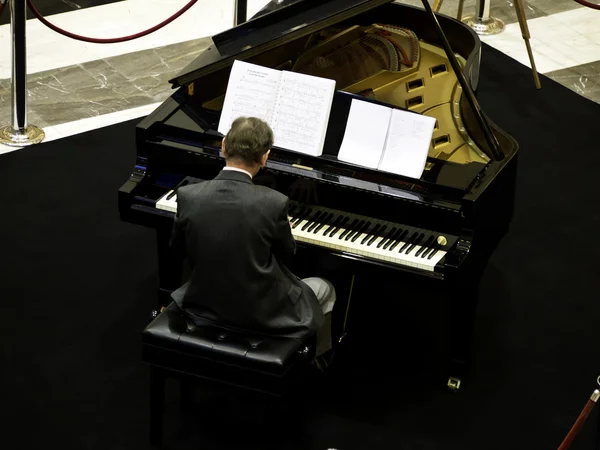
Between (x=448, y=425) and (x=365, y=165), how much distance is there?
3.83 feet

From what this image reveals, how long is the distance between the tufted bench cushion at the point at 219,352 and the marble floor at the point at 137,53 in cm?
277

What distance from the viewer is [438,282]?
4.25 metres

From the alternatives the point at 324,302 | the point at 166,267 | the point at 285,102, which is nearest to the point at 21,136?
the point at 166,267

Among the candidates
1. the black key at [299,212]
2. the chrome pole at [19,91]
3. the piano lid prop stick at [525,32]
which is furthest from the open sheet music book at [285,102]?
the piano lid prop stick at [525,32]

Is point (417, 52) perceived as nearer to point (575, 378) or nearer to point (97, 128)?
point (575, 378)

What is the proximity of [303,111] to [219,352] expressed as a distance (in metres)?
1.15

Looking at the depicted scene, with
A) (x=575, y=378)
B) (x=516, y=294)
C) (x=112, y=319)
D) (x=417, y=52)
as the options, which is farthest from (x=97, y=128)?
(x=575, y=378)

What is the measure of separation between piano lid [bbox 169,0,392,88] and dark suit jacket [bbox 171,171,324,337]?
0.92m

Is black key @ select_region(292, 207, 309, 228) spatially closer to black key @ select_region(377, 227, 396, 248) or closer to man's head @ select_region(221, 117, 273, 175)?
black key @ select_region(377, 227, 396, 248)

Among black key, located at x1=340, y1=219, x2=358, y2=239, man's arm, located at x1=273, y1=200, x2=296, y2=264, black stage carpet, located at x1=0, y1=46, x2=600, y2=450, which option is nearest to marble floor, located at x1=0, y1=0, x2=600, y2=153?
black stage carpet, located at x1=0, y1=46, x2=600, y2=450

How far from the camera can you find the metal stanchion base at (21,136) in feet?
20.9

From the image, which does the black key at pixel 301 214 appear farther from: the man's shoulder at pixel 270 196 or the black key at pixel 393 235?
the man's shoulder at pixel 270 196

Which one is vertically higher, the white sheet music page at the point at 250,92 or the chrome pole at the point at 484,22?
the white sheet music page at the point at 250,92

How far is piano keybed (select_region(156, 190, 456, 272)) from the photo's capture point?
4.31 metres
